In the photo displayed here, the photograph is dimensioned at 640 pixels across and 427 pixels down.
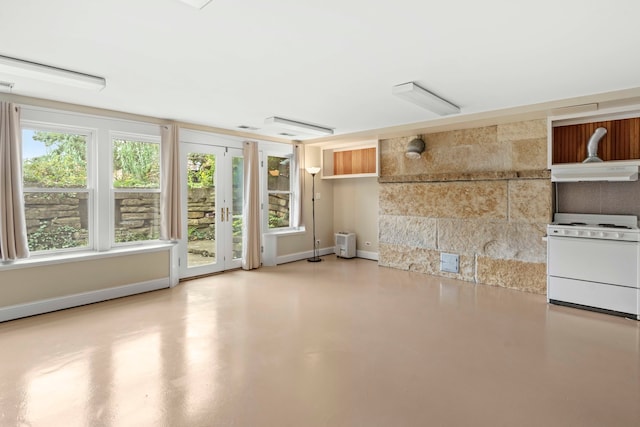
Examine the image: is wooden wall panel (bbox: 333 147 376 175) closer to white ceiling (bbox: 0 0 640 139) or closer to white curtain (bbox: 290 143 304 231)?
white curtain (bbox: 290 143 304 231)

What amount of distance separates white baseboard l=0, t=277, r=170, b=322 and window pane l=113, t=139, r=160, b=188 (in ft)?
4.48

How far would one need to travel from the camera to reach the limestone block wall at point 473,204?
485 cm

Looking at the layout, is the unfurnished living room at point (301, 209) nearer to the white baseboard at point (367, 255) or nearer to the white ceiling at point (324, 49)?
the white ceiling at point (324, 49)

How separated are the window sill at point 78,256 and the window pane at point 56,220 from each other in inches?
6.0

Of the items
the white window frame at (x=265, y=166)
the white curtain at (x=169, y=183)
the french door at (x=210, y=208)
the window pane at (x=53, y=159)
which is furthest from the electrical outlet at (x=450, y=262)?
the window pane at (x=53, y=159)

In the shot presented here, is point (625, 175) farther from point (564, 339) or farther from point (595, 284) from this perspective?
point (564, 339)

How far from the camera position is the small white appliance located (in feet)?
23.8

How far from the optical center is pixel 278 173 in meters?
6.95

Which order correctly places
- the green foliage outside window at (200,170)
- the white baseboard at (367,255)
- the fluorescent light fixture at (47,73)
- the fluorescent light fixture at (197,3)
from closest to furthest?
1. the fluorescent light fixture at (197,3)
2. the fluorescent light fixture at (47,73)
3. the green foliage outside window at (200,170)
4. the white baseboard at (367,255)

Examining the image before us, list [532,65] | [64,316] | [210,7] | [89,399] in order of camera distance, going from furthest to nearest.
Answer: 1. [64,316]
2. [532,65]
3. [89,399]
4. [210,7]

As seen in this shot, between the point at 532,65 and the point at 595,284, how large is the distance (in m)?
2.65

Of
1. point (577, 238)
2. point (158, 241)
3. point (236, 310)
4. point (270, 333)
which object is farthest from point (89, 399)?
point (577, 238)

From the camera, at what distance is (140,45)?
2.61m

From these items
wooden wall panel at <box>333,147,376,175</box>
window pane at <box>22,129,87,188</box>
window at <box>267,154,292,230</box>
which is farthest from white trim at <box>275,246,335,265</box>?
window pane at <box>22,129,87,188</box>
